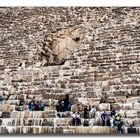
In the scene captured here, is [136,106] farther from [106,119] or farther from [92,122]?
[92,122]

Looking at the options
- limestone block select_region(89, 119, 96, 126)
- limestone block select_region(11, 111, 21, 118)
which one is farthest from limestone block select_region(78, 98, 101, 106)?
limestone block select_region(11, 111, 21, 118)

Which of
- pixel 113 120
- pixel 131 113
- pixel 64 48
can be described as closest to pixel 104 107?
pixel 113 120

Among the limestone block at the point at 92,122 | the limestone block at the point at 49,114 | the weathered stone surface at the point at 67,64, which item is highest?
the weathered stone surface at the point at 67,64

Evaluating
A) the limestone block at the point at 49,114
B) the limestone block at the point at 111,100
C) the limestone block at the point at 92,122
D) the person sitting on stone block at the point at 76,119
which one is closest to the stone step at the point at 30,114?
the limestone block at the point at 49,114

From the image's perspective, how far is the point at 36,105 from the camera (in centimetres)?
882

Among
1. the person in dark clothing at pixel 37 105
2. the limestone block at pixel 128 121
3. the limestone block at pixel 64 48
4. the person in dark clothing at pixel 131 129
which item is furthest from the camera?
the limestone block at pixel 64 48

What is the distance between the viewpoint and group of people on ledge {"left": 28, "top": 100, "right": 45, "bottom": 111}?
877 cm

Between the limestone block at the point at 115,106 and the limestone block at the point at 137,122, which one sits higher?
the limestone block at the point at 115,106

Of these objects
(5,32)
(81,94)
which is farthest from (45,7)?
(81,94)

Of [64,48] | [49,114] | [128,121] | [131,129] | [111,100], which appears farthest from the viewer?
[64,48]

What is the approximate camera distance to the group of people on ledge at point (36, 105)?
28.8 ft

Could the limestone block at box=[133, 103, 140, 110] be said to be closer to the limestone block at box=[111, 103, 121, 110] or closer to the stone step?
the limestone block at box=[111, 103, 121, 110]

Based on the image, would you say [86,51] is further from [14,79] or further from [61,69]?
[14,79]

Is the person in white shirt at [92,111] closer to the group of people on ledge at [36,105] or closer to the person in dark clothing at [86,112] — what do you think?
the person in dark clothing at [86,112]
